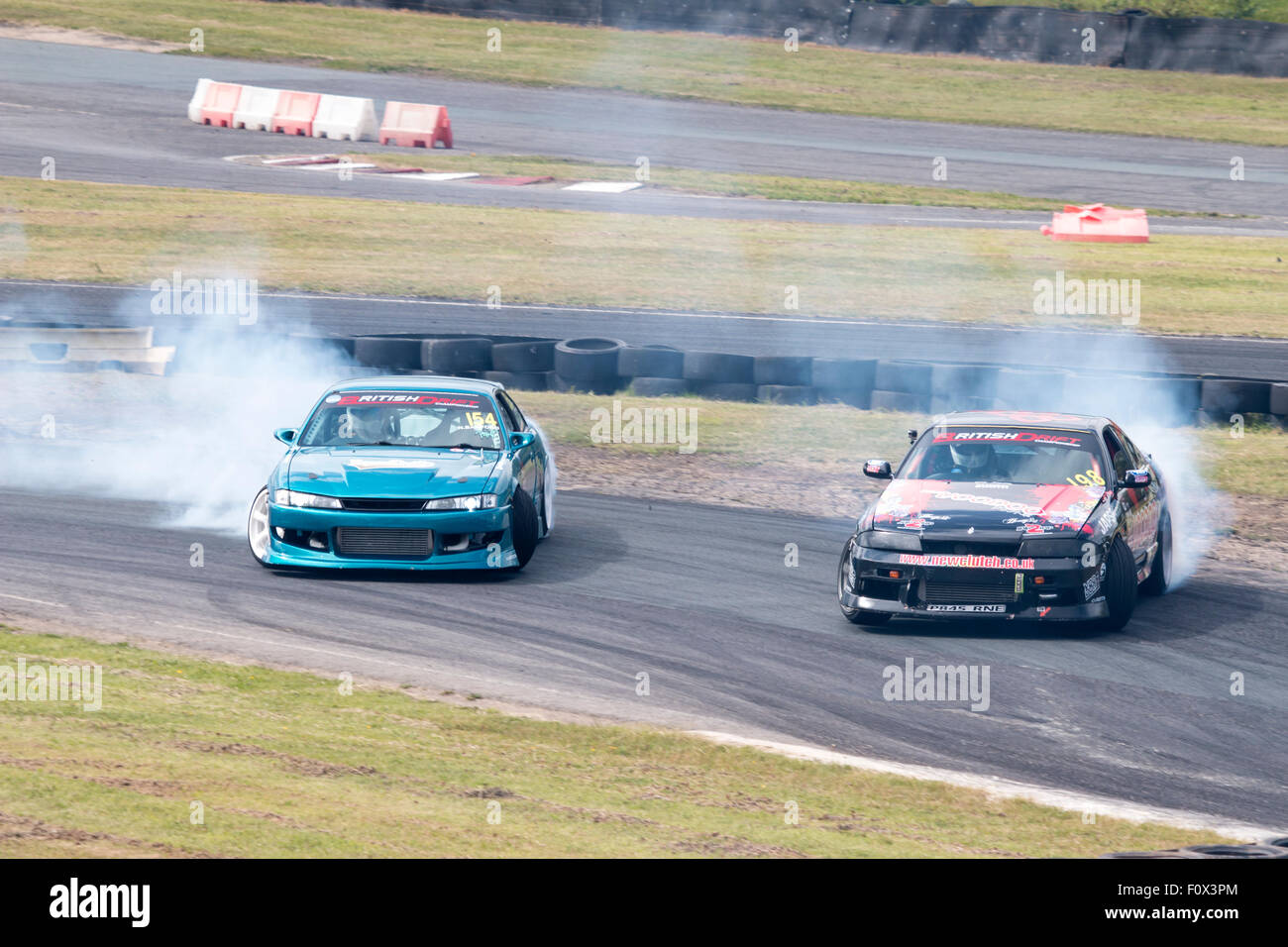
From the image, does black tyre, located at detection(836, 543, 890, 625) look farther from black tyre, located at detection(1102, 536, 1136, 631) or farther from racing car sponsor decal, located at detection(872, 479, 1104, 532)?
black tyre, located at detection(1102, 536, 1136, 631)

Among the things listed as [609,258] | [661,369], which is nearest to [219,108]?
[609,258]

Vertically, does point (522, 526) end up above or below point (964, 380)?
below

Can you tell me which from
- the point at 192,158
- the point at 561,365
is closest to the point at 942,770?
the point at 561,365

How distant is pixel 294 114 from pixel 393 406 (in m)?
24.2

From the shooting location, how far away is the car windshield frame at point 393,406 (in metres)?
11.8

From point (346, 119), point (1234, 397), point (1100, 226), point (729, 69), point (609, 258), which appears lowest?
point (1234, 397)

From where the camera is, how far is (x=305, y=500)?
1113 cm

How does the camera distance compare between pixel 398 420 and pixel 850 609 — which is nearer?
pixel 850 609

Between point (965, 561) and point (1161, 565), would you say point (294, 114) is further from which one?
point (965, 561)

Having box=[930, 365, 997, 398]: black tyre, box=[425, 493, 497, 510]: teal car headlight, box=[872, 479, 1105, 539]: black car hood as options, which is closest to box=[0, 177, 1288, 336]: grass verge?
box=[930, 365, 997, 398]: black tyre

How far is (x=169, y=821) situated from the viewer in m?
6.21

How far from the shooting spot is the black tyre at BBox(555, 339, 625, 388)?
59.8 feet

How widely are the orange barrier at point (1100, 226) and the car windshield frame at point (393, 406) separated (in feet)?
60.5
